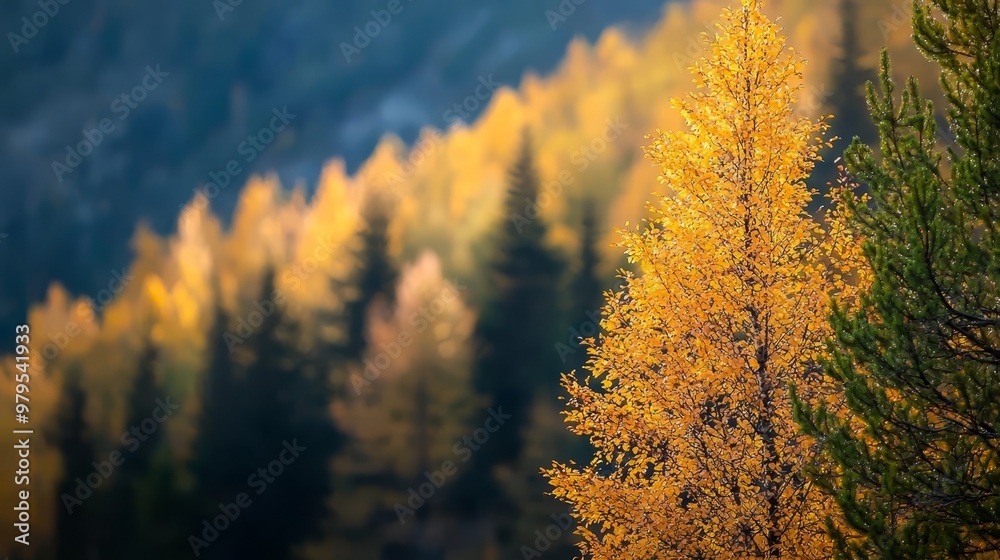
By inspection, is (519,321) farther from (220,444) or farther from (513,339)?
(220,444)

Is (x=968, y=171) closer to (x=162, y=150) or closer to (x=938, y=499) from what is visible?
(x=938, y=499)

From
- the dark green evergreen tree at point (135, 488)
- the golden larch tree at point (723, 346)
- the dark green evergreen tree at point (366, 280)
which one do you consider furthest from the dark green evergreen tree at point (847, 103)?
the dark green evergreen tree at point (135, 488)

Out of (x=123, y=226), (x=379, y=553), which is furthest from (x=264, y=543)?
(x=123, y=226)

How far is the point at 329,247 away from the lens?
26.8 m

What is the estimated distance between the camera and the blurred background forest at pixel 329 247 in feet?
77.8

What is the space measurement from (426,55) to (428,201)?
5.47 meters

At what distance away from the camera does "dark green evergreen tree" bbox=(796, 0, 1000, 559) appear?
615cm

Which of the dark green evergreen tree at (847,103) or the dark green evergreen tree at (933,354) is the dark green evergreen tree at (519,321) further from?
the dark green evergreen tree at (933,354)

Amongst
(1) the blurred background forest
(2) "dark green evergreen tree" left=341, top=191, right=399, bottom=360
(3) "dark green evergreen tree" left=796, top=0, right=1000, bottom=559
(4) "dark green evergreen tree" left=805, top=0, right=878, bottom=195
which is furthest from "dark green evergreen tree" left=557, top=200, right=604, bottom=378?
(3) "dark green evergreen tree" left=796, top=0, right=1000, bottom=559

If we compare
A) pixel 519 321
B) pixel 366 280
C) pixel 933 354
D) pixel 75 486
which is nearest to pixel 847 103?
pixel 519 321

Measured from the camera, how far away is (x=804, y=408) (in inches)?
269

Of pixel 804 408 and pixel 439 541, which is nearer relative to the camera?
pixel 804 408

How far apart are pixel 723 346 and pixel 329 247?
1934cm

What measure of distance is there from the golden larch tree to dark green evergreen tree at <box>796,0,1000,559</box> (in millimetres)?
1965
